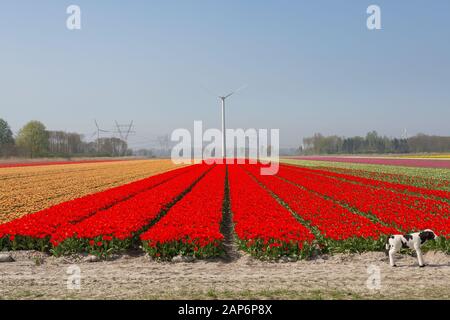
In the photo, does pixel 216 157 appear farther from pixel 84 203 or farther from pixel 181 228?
pixel 181 228

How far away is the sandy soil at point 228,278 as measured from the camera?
798cm

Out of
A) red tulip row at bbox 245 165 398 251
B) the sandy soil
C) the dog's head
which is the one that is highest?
the dog's head

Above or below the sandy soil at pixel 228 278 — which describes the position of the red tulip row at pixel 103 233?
above

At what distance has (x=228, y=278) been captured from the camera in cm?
915

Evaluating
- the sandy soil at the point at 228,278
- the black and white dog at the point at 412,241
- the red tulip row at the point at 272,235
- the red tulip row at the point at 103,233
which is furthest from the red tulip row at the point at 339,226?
the red tulip row at the point at 103,233

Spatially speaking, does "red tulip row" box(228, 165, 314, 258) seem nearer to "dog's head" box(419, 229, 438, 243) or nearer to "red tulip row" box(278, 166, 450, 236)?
"dog's head" box(419, 229, 438, 243)

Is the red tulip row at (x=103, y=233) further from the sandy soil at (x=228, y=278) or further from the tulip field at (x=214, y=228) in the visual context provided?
the sandy soil at (x=228, y=278)

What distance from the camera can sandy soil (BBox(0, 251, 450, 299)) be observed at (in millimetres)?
7984

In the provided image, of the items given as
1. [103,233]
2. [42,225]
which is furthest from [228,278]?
[42,225]

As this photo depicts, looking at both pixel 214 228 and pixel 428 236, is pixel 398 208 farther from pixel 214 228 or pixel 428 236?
pixel 214 228

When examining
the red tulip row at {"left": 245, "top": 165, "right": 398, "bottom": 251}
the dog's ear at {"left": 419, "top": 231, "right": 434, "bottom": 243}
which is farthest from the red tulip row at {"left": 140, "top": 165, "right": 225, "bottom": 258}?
the dog's ear at {"left": 419, "top": 231, "right": 434, "bottom": 243}

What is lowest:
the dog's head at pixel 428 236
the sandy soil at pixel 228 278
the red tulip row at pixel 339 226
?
the sandy soil at pixel 228 278

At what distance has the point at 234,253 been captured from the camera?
38.8 feet
